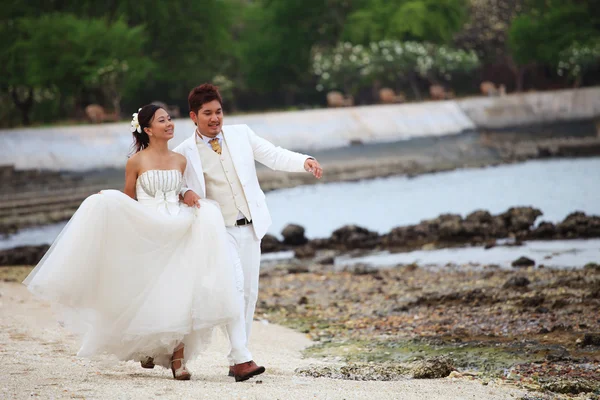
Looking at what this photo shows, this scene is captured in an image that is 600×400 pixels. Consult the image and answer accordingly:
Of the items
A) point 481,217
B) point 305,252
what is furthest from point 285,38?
point 305,252

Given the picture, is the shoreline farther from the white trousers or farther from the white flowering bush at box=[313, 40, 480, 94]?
the white flowering bush at box=[313, 40, 480, 94]

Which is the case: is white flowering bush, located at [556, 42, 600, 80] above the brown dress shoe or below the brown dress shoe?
above

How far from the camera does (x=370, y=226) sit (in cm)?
2627

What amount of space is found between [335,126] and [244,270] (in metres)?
34.3

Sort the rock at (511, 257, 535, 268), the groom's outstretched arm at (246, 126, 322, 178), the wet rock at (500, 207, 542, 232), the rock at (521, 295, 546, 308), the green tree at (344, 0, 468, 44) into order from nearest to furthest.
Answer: the groom's outstretched arm at (246, 126, 322, 178) → the rock at (521, 295, 546, 308) → the rock at (511, 257, 535, 268) → the wet rock at (500, 207, 542, 232) → the green tree at (344, 0, 468, 44)

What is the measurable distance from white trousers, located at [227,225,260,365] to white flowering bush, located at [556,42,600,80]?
1624 inches

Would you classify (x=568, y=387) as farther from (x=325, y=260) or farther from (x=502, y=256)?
(x=325, y=260)

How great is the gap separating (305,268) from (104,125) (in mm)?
18862

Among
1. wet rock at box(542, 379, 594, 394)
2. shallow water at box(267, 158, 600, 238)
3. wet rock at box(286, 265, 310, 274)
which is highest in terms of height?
wet rock at box(542, 379, 594, 394)

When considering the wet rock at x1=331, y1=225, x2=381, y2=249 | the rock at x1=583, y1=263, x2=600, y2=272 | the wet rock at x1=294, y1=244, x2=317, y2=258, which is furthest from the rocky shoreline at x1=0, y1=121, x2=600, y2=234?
the rock at x1=583, y1=263, x2=600, y2=272

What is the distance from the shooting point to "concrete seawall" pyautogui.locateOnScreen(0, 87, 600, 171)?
31.0m

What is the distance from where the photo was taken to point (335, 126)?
40469 millimetres

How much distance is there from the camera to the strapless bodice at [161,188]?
20.8ft

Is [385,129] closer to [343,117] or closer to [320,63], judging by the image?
[343,117]
